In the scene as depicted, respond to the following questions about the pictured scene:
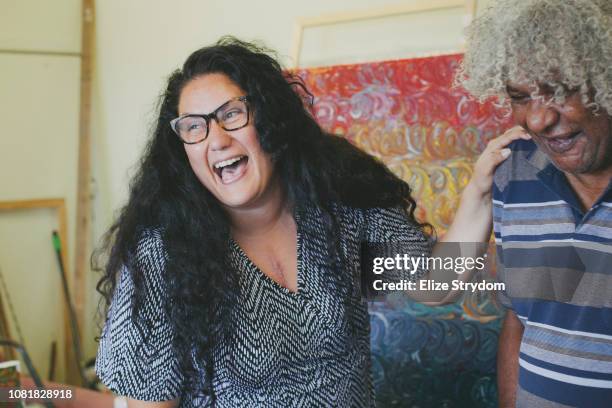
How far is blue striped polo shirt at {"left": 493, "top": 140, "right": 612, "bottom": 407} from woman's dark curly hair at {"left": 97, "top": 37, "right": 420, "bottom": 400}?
0.37 m

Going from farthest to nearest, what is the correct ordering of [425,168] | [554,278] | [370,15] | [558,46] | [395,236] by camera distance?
[370,15] < [425,168] < [395,236] < [554,278] < [558,46]

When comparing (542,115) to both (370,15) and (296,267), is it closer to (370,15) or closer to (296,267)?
(296,267)

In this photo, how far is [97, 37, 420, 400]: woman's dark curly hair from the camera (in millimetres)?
1188

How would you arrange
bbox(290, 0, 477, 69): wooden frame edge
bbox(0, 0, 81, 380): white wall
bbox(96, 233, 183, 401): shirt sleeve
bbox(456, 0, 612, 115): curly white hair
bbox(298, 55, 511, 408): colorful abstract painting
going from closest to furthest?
1. bbox(456, 0, 612, 115): curly white hair
2. bbox(96, 233, 183, 401): shirt sleeve
3. bbox(298, 55, 511, 408): colorful abstract painting
4. bbox(290, 0, 477, 69): wooden frame edge
5. bbox(0, 0, 81, 380): white wall

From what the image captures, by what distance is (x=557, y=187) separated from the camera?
106 cm

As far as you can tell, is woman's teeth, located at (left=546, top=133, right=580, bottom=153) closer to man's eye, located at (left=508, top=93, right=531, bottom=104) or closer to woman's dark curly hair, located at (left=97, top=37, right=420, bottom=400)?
man's eye, located at (left=508, top=93, right=531, bottom=104)

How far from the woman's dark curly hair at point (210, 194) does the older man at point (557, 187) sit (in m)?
0.40

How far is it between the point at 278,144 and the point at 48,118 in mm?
2158

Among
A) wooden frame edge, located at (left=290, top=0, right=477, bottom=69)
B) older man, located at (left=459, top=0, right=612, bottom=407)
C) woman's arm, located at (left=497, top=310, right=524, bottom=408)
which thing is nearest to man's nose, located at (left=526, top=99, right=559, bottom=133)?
older man, located at (left=459, top=0, right=612, bottom=407)

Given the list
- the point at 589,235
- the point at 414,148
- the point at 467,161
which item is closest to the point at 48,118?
the point at 414,148

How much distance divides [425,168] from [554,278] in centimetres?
110

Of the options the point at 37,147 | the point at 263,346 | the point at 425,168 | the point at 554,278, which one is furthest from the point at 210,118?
the point at 37,147

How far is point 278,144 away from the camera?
132cm

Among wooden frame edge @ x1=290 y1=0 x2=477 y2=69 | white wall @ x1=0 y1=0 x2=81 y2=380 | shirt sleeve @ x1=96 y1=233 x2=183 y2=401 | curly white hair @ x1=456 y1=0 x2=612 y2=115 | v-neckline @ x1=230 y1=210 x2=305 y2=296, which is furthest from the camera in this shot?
white wall @ x1=0 y1=0 x2=81 y2=380
